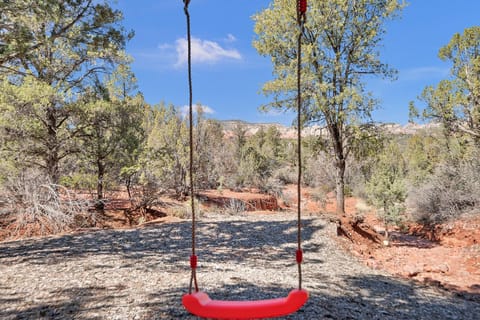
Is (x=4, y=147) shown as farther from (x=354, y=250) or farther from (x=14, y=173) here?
(x=354, y=250)

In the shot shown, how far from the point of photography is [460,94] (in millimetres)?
11266

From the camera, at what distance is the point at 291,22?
9.41m

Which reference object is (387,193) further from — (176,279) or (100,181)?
(100,181)

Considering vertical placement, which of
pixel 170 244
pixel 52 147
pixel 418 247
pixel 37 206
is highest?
pixel 52 147

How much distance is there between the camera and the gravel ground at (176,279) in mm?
3629

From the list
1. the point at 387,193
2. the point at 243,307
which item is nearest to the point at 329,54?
the point at 387,193

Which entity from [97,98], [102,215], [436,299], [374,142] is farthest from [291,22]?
[102,215]

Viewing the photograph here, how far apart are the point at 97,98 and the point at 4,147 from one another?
113 inches

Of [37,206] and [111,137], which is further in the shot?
[111,137]

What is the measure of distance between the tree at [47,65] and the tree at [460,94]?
11.6 m

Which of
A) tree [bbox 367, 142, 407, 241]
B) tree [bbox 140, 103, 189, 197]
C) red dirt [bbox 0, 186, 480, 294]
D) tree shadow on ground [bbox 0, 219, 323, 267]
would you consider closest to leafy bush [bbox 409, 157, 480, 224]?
red dirt [bbox 0, 186, 480, 294]

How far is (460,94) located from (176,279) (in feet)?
39.6

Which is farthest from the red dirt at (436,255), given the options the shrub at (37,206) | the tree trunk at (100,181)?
the tree trunk at (100,181)

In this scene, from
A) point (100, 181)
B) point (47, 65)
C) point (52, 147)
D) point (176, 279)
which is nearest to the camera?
point (176, 279)
